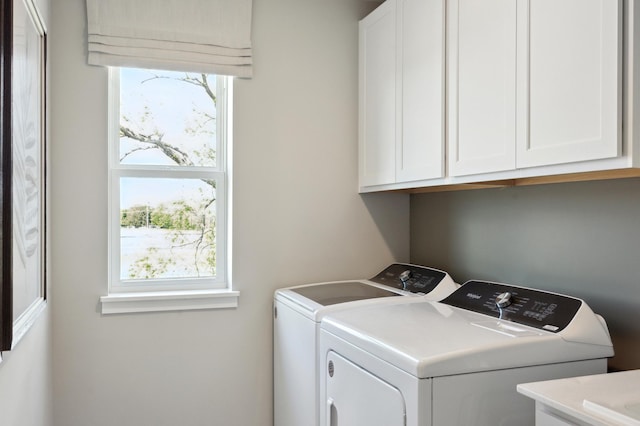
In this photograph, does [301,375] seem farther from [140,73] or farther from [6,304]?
[140,73]

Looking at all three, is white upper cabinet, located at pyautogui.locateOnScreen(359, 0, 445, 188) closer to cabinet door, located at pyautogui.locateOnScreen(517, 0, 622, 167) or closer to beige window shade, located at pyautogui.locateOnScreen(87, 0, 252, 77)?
cabinet door, located at pyautogui.locateOnScreen(517, 0, 622, 167)

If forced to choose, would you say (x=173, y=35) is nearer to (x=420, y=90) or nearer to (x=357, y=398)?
(x=420, y=90)

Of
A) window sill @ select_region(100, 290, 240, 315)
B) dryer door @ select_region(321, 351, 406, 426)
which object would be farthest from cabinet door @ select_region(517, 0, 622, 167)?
window sill @ select_region(100, 290, 240, 315)

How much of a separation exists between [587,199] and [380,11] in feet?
4.50

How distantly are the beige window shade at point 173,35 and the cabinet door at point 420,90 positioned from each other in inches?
31.7

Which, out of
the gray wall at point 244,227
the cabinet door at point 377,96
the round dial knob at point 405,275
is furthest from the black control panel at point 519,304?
the gray wall at point 244,227

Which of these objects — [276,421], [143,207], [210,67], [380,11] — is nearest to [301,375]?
[276,421]

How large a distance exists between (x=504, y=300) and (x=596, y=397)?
699mm

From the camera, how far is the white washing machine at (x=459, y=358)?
1.42 metres

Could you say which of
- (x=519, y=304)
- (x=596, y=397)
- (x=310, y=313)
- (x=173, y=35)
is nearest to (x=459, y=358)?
(x=596, y=397)

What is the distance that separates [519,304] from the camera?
6.11 feet

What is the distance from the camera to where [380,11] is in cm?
258

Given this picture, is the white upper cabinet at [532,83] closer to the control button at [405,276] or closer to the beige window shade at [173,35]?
the control button at [405,276]

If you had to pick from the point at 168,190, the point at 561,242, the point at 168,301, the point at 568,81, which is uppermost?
the point at 568,81
